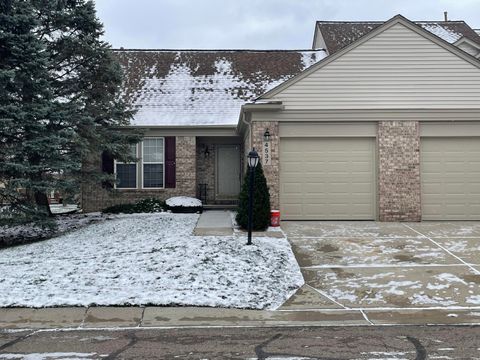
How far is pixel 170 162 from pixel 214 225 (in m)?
5.64

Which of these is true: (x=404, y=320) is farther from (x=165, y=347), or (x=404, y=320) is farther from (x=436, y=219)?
(x=436, y=219)

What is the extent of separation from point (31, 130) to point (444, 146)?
1104cm

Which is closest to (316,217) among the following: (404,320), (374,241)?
(374,241)

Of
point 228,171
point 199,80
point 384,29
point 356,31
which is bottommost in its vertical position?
point 228,171

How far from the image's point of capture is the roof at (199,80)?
1673 cm

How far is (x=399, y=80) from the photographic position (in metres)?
12.6

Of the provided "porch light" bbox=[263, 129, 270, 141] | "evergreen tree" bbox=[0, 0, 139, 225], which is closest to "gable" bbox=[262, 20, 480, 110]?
"porch light" bbox=[263, 129, 270, 141]

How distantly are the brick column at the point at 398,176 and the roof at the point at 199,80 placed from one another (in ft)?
20.0

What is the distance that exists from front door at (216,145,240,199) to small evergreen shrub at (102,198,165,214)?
8.98 ft

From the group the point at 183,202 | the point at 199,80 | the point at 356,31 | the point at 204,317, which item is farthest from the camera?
the point at 356,31

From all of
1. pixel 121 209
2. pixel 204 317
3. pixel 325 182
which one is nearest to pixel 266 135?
pixel 325 182

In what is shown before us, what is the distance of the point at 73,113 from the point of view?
11992 millimetres

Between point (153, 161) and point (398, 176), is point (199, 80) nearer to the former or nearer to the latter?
point (153, 161)

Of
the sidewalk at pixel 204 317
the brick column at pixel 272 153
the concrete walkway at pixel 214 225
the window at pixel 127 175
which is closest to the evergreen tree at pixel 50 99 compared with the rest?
the window at pixel 127 175
